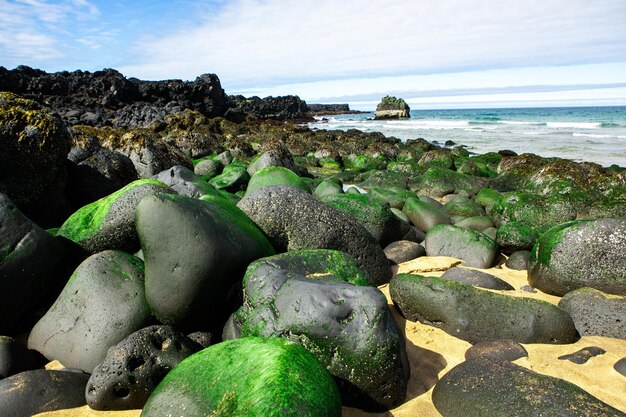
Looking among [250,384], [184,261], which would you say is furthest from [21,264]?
[250,384]

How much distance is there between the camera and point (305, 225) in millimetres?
4457

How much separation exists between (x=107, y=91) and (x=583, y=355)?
3795 cm

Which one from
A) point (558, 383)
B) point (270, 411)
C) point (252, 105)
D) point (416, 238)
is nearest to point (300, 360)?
point (270, 411)

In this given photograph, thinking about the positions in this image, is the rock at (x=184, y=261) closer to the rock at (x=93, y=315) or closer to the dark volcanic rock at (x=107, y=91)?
the rock at (x=93, y=315)

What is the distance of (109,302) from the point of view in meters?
3.46

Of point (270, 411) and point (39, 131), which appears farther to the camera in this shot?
point (39, 131)

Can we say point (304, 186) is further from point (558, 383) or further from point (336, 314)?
point (558, 383)

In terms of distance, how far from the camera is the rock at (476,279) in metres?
4.62

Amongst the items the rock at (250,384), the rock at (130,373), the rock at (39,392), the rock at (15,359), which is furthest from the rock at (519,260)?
the rock at (15,359)

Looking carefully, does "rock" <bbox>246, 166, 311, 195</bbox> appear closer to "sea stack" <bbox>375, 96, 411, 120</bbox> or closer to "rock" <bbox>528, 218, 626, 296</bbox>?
"rock" <bbox>528, 218, 626, 296</bbox>

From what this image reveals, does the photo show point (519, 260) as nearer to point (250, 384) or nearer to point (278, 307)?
point (278, 307)

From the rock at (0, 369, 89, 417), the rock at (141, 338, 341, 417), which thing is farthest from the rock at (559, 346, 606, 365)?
the rock at (0, 369, 89, 417)

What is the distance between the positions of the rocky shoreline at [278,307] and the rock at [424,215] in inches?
41.1

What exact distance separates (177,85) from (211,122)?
15.7m
